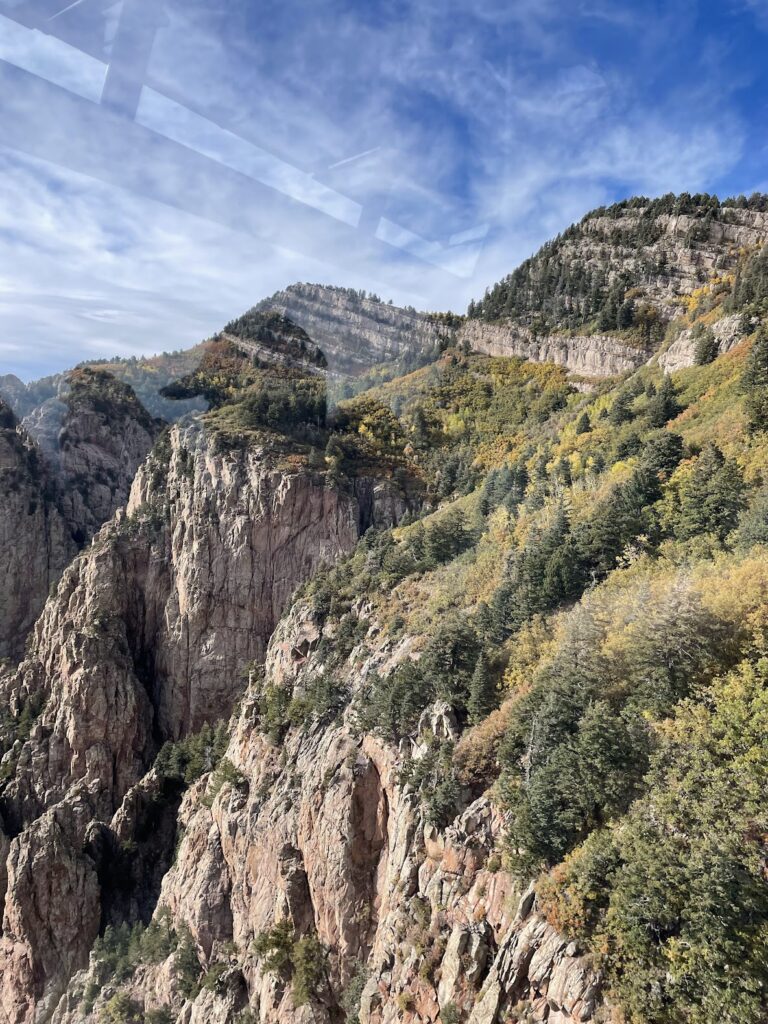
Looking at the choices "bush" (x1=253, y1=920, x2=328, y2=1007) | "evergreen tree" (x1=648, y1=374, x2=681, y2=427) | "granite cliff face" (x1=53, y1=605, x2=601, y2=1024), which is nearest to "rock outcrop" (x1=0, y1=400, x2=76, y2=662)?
"granite cliff face" (x1=53, y1=605, x2=601, y2=1024)

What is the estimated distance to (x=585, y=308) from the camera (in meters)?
73.3

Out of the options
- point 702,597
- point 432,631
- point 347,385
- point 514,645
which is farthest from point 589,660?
point 347,385

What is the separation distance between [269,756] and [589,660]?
2038cm

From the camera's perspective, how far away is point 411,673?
23.3 m

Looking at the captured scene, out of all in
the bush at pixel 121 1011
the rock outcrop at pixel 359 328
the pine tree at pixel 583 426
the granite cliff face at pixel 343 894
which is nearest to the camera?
the granite cliff face at pixel 343 894

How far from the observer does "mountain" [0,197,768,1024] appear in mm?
13750

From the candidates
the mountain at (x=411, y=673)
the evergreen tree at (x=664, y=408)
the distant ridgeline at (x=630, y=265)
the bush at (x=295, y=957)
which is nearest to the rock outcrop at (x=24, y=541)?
the mountain at (x=411, y=673)

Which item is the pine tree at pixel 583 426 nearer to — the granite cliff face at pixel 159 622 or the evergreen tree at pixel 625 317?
the granite cliff face at pixel 159 622

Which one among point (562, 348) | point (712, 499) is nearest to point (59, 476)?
point (562, 348)

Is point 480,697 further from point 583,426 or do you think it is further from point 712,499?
point 583,426

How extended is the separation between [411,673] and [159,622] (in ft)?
119

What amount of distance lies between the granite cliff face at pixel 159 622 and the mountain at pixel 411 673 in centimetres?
27

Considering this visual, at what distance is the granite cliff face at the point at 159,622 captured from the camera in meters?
44.5

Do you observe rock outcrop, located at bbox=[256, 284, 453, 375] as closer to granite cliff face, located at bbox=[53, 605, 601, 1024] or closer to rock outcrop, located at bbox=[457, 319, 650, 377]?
rock outcrop, located at bbox=[457, 319, 650, 377]
